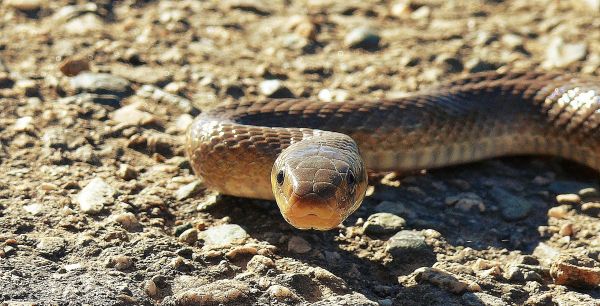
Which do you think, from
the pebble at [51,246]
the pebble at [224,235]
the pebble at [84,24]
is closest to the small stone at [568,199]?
the pebble at [224,235]

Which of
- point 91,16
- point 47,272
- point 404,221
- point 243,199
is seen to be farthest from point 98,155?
point 91,16

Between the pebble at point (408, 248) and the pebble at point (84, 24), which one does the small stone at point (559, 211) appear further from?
the pebble at point (84, 24)

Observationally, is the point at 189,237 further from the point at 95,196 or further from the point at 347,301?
the point at 347,301

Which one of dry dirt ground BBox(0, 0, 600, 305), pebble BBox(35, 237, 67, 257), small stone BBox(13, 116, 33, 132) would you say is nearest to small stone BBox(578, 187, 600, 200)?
dry dirt ground BBox(0, 0, 600, 305)

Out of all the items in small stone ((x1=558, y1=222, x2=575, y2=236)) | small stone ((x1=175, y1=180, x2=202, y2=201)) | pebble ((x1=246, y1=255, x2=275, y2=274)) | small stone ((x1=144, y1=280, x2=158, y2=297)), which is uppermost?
small stone ((x1=144, y1=280, x2=158, y2=297))

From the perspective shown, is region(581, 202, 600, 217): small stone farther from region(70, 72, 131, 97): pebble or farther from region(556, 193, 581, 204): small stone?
region(70, 72, 131, 97): pebble
